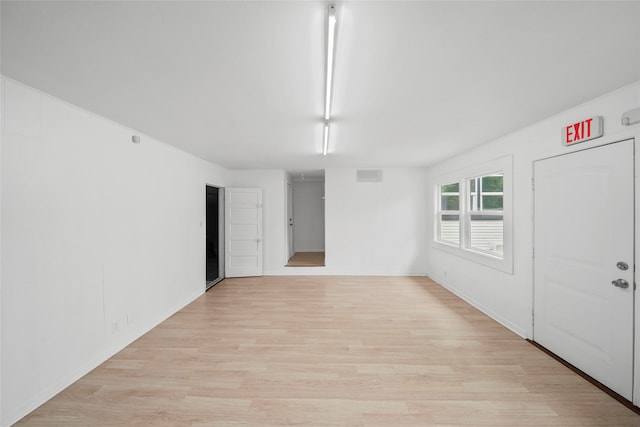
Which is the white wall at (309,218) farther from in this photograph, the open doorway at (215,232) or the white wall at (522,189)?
the white wall at (522,189)

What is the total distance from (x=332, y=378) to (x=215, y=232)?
190 inches

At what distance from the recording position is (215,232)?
21.0ft

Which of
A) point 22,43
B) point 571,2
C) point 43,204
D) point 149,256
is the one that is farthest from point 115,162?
point 571,2

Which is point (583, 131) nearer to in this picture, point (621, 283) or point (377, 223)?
point (621, 283)

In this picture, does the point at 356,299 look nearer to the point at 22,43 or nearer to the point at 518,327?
the point at 518,327

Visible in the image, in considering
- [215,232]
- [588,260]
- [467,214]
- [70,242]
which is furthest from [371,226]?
[70,242]

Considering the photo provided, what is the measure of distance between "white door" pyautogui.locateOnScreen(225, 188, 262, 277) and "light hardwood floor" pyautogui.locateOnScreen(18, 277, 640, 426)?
91.4 inches

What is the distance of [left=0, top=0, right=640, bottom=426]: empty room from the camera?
4.96 feet

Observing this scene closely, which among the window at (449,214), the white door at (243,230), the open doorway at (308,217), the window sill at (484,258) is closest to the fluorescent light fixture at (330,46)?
the window sill at (484,258)

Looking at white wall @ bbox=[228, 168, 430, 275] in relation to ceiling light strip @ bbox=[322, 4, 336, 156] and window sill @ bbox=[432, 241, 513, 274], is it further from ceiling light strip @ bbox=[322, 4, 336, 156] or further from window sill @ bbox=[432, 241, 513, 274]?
ceiling light strip @ bbox=[322, 4, 336, 156]

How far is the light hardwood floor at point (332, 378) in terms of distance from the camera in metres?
2.03

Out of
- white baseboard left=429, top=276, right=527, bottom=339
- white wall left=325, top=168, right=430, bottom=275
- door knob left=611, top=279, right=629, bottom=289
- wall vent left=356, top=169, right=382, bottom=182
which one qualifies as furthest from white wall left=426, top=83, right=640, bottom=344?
wall vent left=356, top=169, right=382, bottom=182

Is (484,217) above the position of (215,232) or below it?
above

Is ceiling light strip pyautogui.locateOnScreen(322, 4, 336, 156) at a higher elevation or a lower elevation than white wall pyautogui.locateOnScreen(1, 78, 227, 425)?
higher
